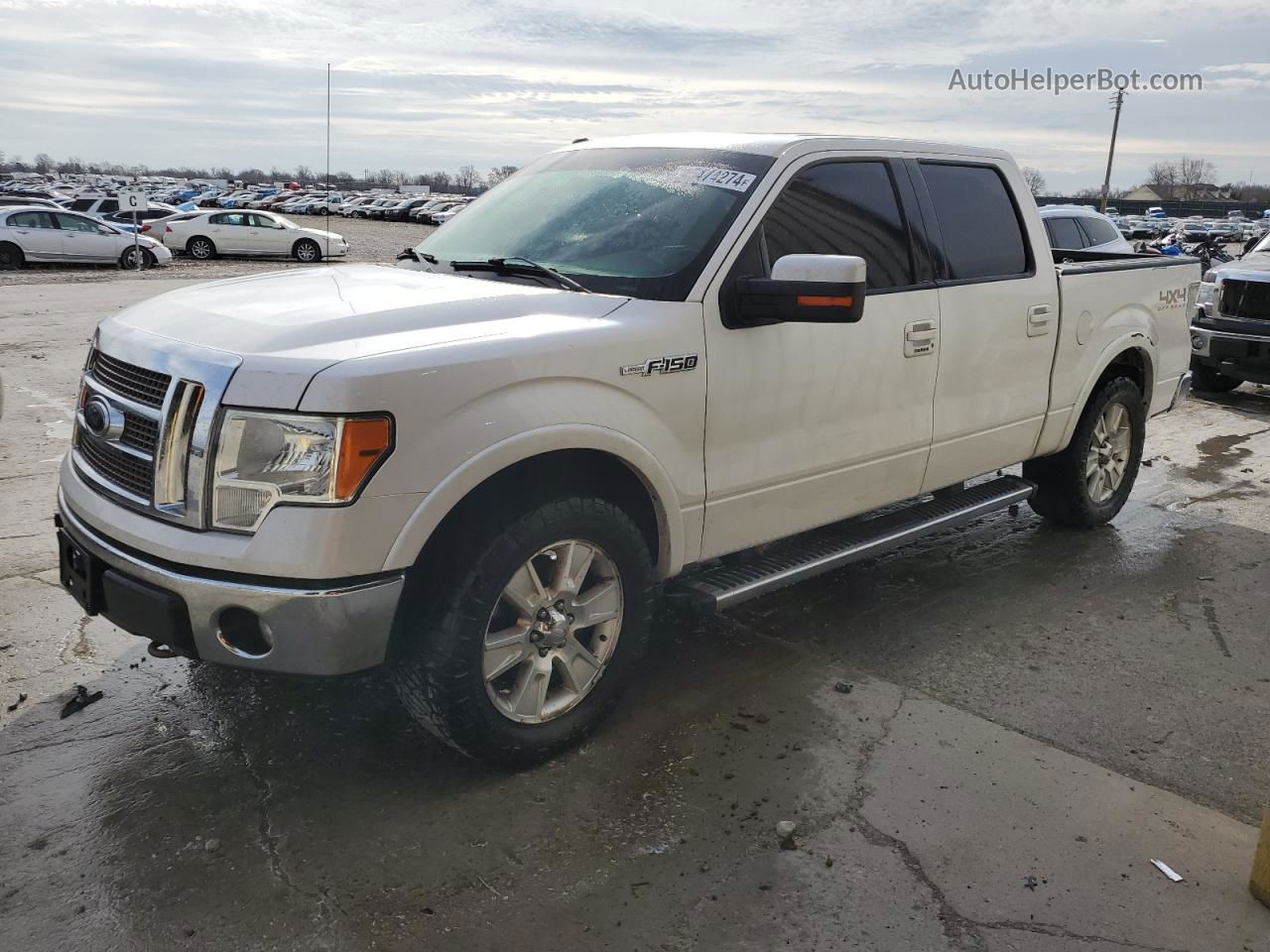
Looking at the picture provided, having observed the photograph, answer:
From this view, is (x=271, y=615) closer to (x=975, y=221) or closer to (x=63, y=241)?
(x=975, y=221)

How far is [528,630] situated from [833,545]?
1568 millimetres

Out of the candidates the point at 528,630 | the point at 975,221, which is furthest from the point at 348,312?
the point at 975,221

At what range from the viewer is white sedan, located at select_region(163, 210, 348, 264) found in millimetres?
29234

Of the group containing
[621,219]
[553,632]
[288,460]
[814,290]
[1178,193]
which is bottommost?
[553,632]

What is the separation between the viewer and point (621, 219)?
4035 millimetres

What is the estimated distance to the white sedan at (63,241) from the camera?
23.7 meters

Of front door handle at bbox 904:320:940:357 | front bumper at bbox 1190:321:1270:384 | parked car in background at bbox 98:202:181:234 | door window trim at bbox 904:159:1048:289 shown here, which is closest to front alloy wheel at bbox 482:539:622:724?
front door handle at bbox 904:320:940:357

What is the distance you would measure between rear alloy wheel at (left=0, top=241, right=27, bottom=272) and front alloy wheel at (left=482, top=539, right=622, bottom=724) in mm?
24295

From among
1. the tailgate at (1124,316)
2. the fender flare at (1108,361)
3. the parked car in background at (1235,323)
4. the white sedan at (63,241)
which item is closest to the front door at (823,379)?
the tailgate at (1124,316)

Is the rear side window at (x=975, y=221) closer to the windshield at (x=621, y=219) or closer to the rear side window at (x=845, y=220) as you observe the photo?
the rear side window at (x=845, y=220)

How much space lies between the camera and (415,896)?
2.88 m

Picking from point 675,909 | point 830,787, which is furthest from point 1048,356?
point 675,909

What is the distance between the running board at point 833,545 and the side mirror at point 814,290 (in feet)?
3.19

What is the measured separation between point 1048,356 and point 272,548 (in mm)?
3912
